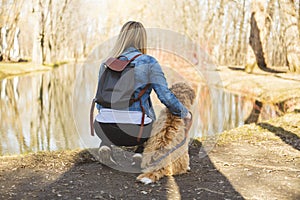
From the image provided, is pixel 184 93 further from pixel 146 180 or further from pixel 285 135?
pixel 285 135

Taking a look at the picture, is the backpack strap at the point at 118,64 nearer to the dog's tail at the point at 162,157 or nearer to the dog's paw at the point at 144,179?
the dog's tail at the point at 162,157

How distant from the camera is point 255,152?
216 inches

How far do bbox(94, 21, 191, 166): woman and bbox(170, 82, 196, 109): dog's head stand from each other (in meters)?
0.19

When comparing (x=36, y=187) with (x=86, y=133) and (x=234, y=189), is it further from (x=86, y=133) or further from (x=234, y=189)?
(x=86, y=133)

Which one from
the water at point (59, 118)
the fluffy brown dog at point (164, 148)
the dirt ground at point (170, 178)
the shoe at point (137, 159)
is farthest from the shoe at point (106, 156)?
the water at point (59, 118)

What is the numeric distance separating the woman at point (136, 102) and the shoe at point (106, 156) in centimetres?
13

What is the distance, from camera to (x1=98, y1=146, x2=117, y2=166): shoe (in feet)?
14.6

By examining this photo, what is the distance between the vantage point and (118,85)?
4070 mm

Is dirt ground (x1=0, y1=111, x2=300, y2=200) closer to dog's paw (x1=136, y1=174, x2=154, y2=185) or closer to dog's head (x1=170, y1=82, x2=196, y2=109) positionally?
dog's paw (x1=136, y1=174, x2=154, y2=185)

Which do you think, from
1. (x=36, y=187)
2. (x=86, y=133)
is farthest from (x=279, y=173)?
(x=86, y=133)

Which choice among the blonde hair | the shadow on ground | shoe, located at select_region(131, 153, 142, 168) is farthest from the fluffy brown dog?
the shadow on ground

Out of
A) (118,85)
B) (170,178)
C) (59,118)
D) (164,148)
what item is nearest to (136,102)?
(118,85)

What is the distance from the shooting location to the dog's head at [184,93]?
14.3 feet

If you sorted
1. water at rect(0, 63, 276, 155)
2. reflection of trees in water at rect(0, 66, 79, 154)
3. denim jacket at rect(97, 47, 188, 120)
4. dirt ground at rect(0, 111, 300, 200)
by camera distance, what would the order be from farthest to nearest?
water at rect(0, 63, 276, 155)
reflection of trees in water at rect(0, 66, 79, 154)
denim jacket at rect(97, 47, 188, 120)
dirt ground at rect(0, 111, 300, 200)
